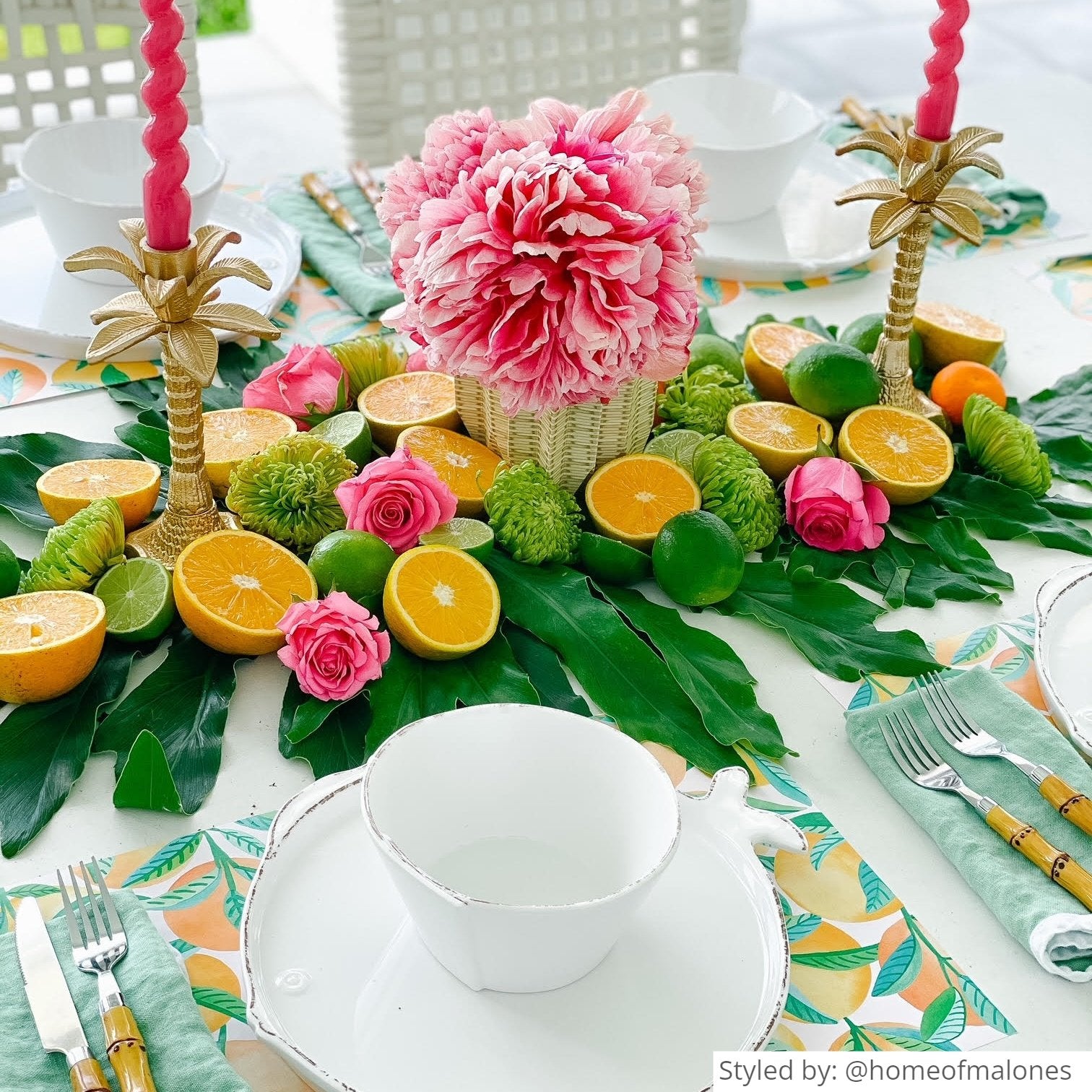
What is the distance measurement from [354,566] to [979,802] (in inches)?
17.8

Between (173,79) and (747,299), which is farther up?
(173,79)

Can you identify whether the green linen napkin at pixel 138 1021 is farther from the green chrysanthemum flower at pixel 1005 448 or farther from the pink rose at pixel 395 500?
the green chrysanthemum flower at pixel 1005 448

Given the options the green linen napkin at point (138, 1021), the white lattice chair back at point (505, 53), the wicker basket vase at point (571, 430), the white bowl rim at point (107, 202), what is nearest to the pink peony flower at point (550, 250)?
the wicker basket vase at point (571, 430)

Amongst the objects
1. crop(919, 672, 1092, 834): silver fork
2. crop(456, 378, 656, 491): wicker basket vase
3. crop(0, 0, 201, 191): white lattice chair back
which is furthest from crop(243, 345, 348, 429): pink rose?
crop(0, 0, 201, 191): white lattice chair back

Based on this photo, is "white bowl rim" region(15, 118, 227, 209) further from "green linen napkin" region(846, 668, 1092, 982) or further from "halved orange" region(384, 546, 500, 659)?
"green linen napkin" region(846, 668, 1092, 982)

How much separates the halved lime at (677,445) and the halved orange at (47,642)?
0.46m

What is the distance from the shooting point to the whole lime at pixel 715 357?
1179 mm

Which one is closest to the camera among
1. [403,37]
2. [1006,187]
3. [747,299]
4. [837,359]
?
[837,359]

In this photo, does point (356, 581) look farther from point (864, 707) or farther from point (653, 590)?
point (864, 707)

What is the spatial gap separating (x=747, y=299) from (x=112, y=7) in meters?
0.99

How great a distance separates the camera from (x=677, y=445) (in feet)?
3.54

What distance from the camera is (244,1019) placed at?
0.68 meters

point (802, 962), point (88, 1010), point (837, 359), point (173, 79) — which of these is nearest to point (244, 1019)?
point (88, 1010)

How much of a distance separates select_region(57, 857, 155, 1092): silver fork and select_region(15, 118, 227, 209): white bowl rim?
695 millimetres
